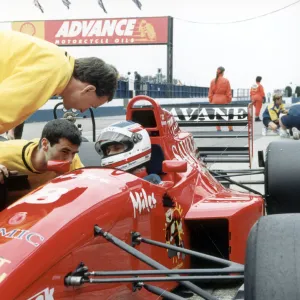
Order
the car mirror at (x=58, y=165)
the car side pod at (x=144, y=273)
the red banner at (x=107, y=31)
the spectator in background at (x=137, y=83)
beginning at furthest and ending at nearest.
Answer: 1. the red banner at (x=107, y=31)
2. the spectator in background at (x=137, y=83)
3. the car mirror at (x=58, y=165)
4. the car side pod at (x=144, y=273)

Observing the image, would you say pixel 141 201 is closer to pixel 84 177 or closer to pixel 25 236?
pixel 84 177

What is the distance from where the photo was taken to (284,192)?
163 inches

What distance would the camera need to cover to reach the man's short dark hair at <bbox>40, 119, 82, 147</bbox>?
114 inches

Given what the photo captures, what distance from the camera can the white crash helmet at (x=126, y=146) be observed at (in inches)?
128

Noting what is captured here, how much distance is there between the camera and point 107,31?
3666 centimetres

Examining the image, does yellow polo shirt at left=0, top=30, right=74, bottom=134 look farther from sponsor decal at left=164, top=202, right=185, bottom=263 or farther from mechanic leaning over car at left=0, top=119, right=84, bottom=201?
sponsor decal at left=164, top=202, right=185, bottom=263

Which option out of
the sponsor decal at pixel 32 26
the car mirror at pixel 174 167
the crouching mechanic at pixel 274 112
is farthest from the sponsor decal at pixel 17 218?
the sponsor decal at pixel 32 26

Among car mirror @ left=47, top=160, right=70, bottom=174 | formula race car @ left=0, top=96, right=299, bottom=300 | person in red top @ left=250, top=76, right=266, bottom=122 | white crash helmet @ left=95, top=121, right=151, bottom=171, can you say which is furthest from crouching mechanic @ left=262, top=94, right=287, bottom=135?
car mirror @ left=47, top=160, right=70, bottom=174

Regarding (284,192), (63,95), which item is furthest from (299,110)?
(63,95)

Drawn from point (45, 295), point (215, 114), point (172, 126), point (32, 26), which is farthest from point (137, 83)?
point (45, 295)

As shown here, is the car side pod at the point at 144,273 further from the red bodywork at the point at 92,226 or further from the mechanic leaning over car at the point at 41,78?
the mechanic leaning over car at the point at 41,78

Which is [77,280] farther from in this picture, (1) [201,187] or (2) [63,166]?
(1) [201,187]

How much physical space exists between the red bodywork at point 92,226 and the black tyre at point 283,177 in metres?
0.37

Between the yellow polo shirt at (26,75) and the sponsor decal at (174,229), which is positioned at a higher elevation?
the yellow polo shirt at (26,75)
